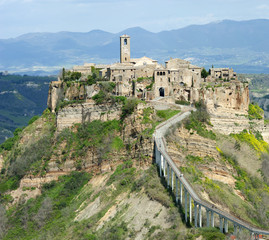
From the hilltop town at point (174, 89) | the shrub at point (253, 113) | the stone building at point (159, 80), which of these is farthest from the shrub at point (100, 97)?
the shrub at point (253, 113)

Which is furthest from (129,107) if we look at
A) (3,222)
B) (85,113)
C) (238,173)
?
(3,222)

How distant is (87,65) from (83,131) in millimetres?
18634

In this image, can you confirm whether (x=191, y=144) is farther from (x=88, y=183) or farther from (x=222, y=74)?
(x=222, y=74)

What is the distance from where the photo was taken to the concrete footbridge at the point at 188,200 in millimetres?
37750

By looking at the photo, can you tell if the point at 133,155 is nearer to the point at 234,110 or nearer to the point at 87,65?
the point at 234,110

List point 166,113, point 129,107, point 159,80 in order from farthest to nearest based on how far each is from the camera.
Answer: point 159,80
point 129,107
point 166,113

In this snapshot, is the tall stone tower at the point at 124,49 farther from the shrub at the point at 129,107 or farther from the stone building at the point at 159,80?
the shrub at the point at 129,107

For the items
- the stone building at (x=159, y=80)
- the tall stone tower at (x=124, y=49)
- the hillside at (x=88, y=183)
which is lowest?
the hillside at (x=88, y=183)

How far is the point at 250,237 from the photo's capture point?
36.5m

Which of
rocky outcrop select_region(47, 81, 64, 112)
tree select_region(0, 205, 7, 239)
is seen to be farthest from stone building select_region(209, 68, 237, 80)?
tree select_region(0, 205, 7, 239)

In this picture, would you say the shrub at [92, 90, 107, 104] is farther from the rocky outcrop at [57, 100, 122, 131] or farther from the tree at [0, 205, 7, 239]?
the tree at [0, 205, 7, 239]

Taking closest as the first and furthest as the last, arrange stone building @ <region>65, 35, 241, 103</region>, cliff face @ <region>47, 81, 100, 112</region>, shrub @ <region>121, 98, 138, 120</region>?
1. shrub @ <region>121, 98, 138, 120</region>
2. stone building @ <region>65, 35, 241, 103</region>
3. cliff face @ <region>47, 81, 100, 112</region>

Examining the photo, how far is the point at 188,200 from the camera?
141 feet

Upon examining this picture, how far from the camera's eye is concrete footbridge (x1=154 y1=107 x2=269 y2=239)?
3775 cm
